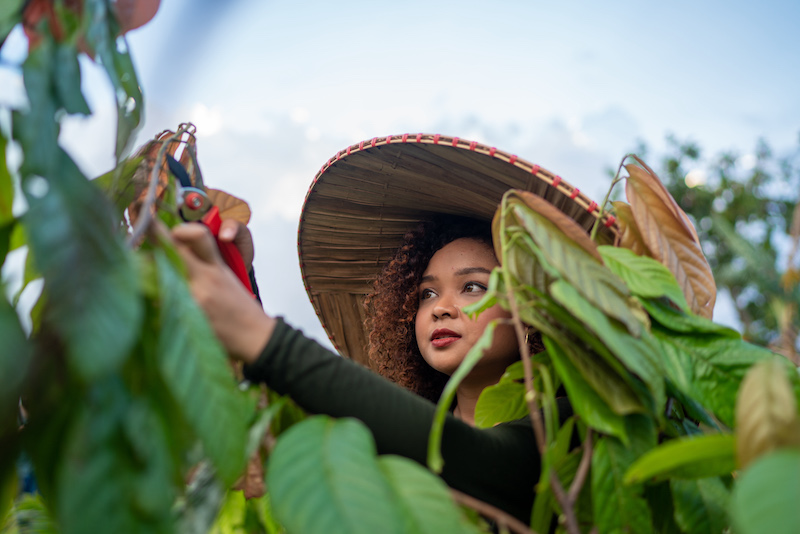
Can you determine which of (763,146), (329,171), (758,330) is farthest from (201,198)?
(763,146)

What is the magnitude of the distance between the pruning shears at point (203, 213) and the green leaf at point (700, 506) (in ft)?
2.04

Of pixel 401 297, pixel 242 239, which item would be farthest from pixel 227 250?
pixel 401 297

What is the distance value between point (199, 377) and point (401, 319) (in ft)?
4.68

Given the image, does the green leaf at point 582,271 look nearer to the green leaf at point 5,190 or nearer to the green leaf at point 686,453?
the green leaf at point 686,453

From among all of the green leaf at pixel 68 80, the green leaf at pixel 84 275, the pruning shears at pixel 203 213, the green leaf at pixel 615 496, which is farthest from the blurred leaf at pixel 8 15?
the green leaf at pixel 615 496

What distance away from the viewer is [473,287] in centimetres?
157

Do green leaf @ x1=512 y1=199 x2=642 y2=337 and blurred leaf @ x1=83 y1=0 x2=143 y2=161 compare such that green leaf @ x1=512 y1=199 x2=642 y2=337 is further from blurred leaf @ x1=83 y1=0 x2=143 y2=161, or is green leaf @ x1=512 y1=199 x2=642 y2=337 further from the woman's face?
the woman's face

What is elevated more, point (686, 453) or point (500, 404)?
point (686, 453)

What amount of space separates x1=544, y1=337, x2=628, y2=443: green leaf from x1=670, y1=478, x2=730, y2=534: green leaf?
0.35 ft

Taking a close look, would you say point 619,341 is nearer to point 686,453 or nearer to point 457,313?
point 686,453

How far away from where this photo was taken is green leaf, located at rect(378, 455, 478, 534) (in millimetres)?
500

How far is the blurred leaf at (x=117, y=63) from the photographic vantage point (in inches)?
23.0

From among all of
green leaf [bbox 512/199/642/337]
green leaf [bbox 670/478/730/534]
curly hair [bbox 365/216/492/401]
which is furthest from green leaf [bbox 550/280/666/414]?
curly hair [bbox 365/216/492/401]

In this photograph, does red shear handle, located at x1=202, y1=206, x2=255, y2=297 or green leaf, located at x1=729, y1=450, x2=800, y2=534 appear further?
red shear handle, located at x1=202, y1=206, x2=255, y2=297
